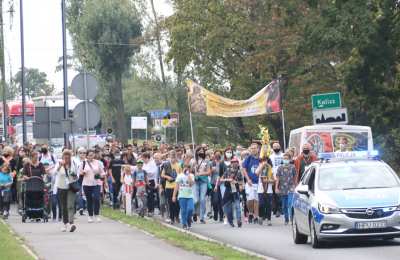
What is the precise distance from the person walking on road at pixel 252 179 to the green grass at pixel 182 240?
215 centimetres

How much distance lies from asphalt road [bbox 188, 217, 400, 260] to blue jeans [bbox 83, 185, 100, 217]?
10.7ft

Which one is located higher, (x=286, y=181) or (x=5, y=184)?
(x=5, y=184)

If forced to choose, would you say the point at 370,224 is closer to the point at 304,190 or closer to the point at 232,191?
the point at 304,190

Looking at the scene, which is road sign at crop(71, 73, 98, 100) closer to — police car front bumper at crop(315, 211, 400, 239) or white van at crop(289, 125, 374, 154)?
white van at crop(289, 125, 374, 154)

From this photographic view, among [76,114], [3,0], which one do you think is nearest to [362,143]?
[76,114]

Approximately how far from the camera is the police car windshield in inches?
772

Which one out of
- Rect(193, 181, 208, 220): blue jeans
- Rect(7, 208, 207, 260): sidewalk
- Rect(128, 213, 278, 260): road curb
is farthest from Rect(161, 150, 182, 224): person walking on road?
Rect(7, 208, 207, 260): sidewalk

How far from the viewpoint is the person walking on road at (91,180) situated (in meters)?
27.8

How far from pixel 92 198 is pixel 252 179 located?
385 centimetres

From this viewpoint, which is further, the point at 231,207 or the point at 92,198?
the point at 92,198

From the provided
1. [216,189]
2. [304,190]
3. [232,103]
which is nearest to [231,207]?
[216,189]

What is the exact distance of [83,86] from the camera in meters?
29.4

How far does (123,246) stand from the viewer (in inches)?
796

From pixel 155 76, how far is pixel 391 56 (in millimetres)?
35400
